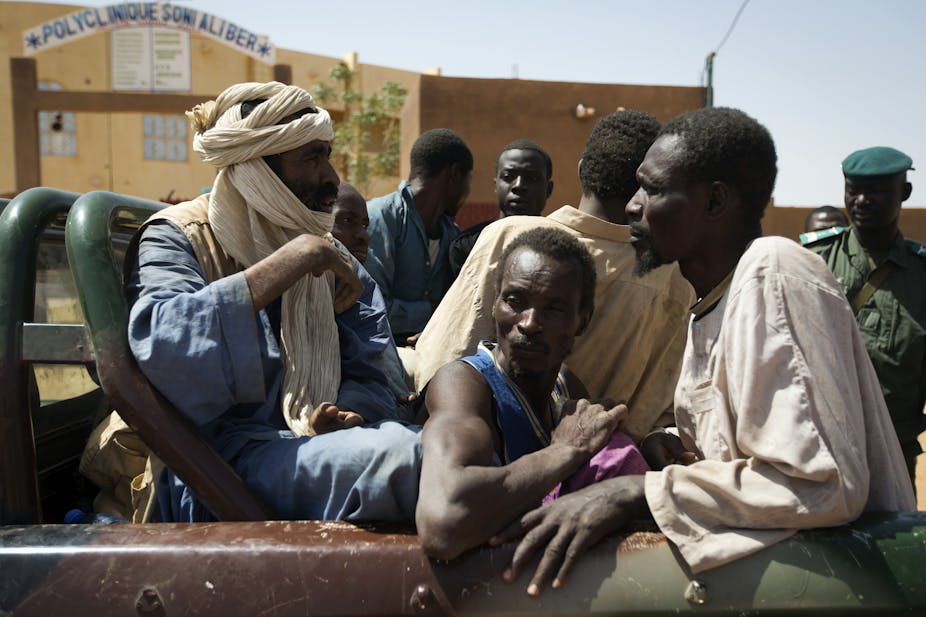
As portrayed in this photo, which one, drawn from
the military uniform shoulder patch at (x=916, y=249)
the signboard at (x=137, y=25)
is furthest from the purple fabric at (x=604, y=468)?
the signboard at (x=137, y=25)

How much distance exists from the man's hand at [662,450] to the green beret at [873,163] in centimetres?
303

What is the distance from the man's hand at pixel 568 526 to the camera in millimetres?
1604

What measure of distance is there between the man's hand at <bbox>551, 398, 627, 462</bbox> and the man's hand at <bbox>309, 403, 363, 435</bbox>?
1.92ft

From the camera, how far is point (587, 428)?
191 cm

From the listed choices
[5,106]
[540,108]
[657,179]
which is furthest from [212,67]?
[657,179]

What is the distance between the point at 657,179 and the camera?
77.4 inches

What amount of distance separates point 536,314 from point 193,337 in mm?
908

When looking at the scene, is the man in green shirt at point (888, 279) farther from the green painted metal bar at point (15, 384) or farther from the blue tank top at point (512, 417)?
the green painted metal bar at point (15, 384)

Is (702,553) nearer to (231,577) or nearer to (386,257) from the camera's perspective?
(231,577)

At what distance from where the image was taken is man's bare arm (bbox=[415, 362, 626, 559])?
163 centimetres

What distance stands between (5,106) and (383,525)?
70.1 feet

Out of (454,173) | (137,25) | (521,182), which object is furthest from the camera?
(137,25)

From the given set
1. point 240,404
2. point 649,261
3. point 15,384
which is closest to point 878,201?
point 649,261

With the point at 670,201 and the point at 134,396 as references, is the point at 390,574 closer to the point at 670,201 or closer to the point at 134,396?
the point at 134,396
